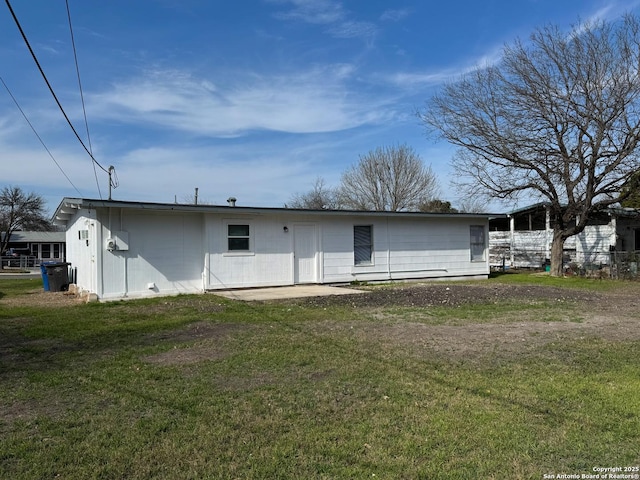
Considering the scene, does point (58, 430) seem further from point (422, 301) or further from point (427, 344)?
point (422, 301)

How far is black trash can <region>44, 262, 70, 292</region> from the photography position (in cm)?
1541

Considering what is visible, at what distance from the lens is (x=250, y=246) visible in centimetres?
1436

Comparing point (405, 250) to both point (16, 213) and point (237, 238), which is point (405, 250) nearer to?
point (237, 238)

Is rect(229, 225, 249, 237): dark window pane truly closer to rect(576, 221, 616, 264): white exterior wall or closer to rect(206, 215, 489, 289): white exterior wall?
rect(206, 215, 489, 289): white exterior wall

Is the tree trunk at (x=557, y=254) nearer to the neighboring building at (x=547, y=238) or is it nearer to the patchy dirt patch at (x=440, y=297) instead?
the neighboring building at (x=547, y=238)

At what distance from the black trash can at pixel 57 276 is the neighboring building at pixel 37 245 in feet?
135

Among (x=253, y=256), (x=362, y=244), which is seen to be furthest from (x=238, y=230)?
(x=362, y=244)

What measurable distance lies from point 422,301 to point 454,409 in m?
7.27

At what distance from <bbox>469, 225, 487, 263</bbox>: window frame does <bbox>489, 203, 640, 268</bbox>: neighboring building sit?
2.96 m

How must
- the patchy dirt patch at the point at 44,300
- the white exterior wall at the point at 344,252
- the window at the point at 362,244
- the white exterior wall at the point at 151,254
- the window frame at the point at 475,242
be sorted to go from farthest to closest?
the window frame at the point at 475,242, the window at the point at 362,244, the white exterior wall at the point at 344,252, the white exterior wall at the point at 151,254, the patchy dirt patch at the point at 44,300

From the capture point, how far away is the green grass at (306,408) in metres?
3.08

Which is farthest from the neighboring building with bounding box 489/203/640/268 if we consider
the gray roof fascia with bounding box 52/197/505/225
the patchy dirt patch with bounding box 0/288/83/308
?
the patchy dirt patch with bounding box 0/288/83/308

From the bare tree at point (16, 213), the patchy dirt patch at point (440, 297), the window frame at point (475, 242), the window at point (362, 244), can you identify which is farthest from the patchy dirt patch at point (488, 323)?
the bare tree at point (16, 213)

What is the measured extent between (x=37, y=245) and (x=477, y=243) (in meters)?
51.6
